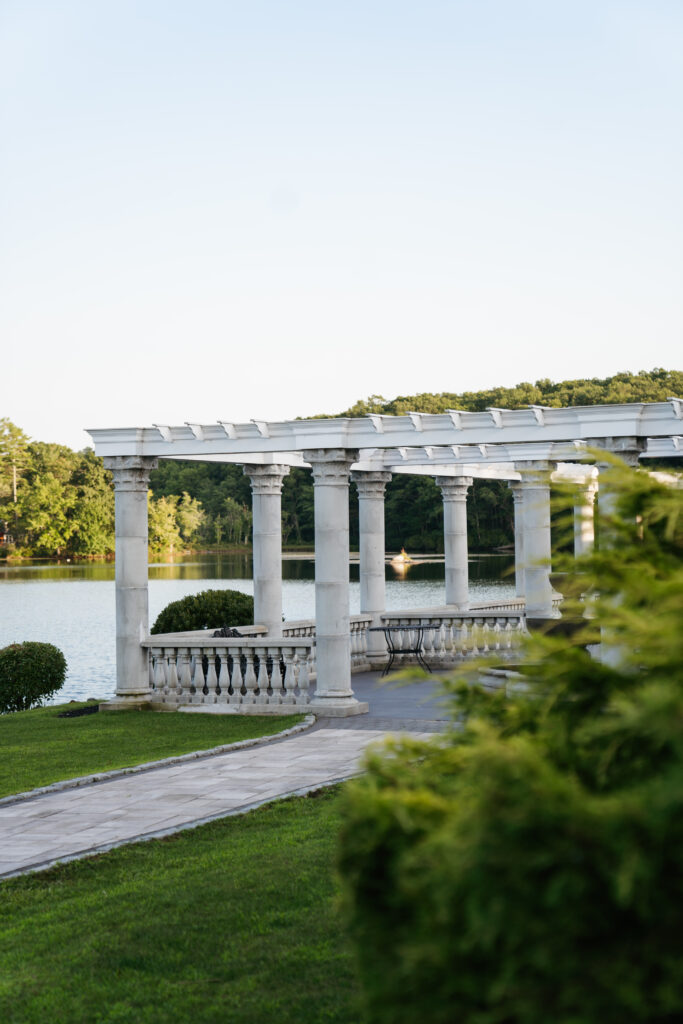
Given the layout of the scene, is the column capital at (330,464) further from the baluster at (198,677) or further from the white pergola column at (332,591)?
the baluster at (198,677)

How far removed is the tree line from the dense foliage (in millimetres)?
78593

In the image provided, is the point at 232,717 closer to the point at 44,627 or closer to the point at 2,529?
the point at 44,627

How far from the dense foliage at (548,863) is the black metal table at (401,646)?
19.8 meters

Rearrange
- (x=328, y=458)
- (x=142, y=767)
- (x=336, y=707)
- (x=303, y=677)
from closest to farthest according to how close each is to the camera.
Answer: (x=142, y=767), (x=336, y=707), (x=328, y=458), (x=303, y=677)

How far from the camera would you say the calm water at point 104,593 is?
3809 centimetres

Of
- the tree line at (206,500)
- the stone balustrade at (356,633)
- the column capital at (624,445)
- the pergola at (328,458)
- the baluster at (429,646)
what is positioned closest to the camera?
the column capital at (624,445)

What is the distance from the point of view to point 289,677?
17906 mm

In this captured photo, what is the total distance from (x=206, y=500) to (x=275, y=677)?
8250 cm

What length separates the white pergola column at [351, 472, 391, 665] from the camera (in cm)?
2356

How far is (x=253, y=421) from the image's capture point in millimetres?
17906

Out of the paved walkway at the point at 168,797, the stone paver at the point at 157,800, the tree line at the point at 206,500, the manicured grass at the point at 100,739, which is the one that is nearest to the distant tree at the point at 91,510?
the tree line at the point at 206,500

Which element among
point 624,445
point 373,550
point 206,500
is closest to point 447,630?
point 373,550

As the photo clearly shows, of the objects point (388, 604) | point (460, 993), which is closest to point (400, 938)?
point (460, 993)

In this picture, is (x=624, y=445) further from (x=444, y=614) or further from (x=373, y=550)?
(x=444, y=614)
